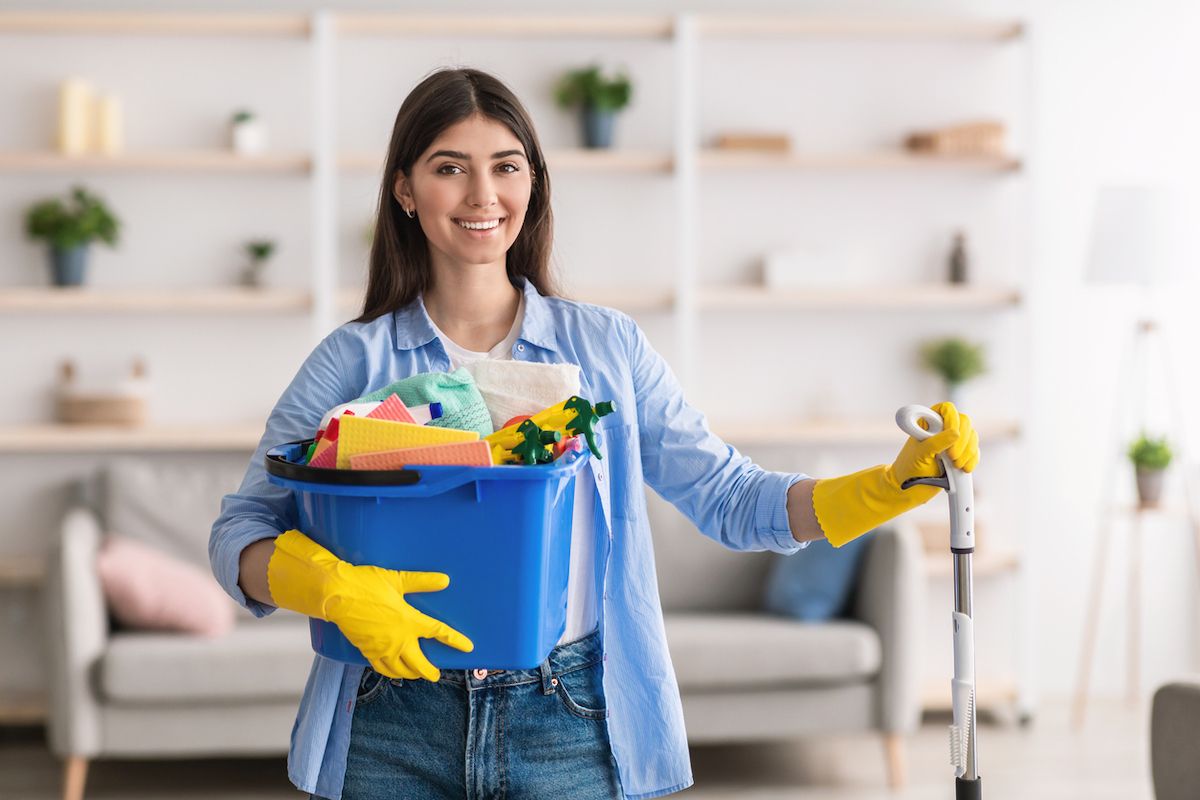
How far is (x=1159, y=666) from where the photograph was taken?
463 cm

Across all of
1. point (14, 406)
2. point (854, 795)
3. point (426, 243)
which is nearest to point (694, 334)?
point (854, 795)

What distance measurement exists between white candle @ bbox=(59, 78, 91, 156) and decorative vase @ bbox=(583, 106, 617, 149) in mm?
1590

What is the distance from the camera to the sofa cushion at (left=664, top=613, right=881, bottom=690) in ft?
11.4

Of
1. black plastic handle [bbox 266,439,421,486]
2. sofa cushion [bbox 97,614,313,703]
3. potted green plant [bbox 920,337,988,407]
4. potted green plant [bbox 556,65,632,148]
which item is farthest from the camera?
potted green plant [bbox 920,337,988,407]

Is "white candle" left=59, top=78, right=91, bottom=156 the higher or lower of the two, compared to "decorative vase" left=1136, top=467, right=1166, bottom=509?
higher

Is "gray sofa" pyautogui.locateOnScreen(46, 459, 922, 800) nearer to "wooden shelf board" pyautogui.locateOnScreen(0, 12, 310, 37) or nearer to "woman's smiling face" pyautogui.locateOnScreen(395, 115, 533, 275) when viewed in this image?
"wooden shelf board" pyautogui.locateOnScreen(0, 12, 310, 37)

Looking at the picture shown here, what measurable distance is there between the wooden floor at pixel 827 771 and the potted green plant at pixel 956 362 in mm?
1123

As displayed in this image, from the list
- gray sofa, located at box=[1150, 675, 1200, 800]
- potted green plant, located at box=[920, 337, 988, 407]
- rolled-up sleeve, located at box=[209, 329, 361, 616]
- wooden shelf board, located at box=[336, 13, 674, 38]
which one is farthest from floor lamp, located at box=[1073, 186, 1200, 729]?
rolled-up sleeve, located at box=[209, 329, 361, 616]

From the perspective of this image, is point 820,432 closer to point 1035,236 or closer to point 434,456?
point 1035,236

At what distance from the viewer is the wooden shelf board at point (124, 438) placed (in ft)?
13.5

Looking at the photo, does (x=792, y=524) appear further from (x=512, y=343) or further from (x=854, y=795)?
(x=854, y=795)

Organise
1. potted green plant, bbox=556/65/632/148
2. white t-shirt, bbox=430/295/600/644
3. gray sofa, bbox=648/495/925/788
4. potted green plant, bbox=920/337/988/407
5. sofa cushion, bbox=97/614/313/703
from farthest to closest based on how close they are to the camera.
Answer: potted green plant, bbox=920/337/988/407 < potted green plant, bbox=556/65/632/148 < gray sofa, bbox=648/495/925/788 < sofa cushion, bbox=97/614/313/703 < white t-shirt, bbox=430/295/600/644

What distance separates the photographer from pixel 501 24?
13.9 feet

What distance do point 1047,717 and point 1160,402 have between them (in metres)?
1.13
